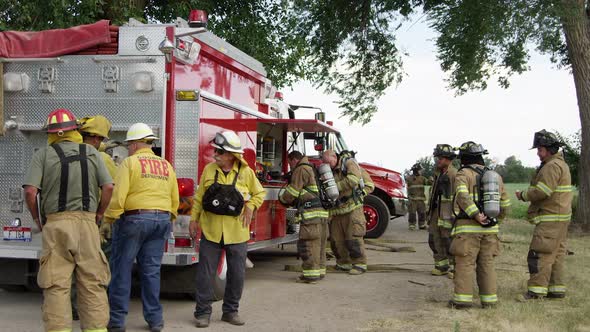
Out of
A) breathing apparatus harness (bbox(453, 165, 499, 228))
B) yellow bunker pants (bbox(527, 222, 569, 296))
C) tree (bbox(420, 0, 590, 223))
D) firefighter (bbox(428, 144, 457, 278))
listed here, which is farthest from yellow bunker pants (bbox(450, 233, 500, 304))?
tree (bbox(420, 0, 590, 223))

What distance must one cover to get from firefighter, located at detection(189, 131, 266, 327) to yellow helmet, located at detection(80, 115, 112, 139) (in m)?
0.99

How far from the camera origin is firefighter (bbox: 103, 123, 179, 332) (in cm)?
588

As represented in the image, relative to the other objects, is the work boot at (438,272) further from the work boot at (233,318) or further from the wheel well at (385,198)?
the wheel well at (385,198)

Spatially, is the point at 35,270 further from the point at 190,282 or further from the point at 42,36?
the point at 42,36

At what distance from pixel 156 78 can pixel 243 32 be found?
10666mm

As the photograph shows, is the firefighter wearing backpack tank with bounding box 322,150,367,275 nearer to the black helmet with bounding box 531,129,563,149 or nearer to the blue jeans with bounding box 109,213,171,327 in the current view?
the black helmet with bounding box 531,129,563,149

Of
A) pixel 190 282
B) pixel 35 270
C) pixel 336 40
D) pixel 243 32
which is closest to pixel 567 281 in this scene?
pixel 190 282

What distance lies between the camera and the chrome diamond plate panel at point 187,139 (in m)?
6.92

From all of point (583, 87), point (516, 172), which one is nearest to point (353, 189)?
point (583, 87)

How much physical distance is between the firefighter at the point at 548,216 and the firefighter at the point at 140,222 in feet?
13.7

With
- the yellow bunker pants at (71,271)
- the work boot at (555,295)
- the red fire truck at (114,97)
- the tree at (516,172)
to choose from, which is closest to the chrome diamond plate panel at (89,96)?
the red fire truck at (114,97)

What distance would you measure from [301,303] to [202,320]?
1.61 metres

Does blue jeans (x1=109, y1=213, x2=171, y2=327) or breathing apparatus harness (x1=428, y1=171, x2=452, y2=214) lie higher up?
breathing apparatus harness (x1=428, y1=171, x2=452, y2=214)

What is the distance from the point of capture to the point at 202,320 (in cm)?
640
